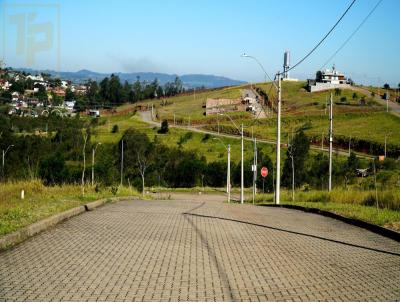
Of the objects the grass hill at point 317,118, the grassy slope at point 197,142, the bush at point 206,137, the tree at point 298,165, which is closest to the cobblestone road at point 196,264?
the tree at point 298,165

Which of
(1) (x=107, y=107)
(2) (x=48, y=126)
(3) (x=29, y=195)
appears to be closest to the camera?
(3) (x=29, y=195)

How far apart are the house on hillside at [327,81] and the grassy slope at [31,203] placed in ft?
464

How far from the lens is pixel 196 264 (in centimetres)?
934

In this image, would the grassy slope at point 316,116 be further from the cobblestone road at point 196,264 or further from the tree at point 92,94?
the cobblestone road at point 196,264

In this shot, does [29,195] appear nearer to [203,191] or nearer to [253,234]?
[253,234]

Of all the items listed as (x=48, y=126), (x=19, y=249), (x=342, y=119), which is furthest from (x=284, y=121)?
(x=19, y=249)

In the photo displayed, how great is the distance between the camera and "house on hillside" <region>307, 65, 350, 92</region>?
530 ft

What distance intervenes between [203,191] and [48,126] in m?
34.6

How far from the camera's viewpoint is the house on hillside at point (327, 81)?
162 m

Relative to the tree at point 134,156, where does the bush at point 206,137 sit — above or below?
above

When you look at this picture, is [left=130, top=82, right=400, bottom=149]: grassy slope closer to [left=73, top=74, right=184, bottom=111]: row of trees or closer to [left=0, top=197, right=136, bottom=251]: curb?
[left=73, top=74, right=184, bottom=111]: row of trees

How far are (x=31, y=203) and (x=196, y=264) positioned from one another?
827 centimetres

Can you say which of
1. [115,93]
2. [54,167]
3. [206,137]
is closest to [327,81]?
[115,93]

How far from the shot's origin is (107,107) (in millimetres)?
170750
